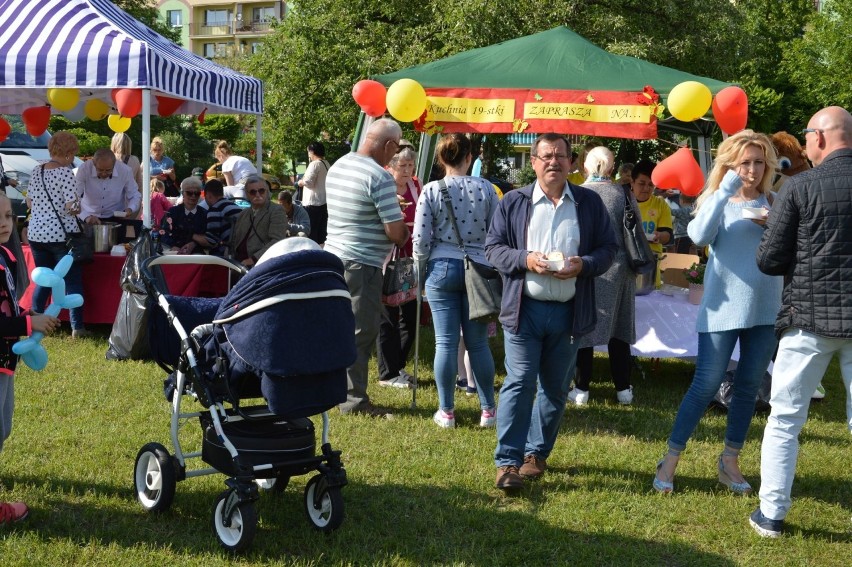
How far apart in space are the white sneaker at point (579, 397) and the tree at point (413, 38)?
1226 cm

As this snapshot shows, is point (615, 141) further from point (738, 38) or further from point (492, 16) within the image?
point (492, 16)

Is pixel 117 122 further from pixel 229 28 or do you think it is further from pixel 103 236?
pixel 229 28

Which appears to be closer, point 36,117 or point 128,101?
point 128,101

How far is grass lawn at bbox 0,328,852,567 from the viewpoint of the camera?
399cm

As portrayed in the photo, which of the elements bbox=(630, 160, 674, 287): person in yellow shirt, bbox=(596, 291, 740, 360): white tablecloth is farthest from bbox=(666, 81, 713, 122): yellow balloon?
bbox=(596, 291, 740, 360): white tablecloth

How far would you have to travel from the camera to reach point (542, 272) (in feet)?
14.5

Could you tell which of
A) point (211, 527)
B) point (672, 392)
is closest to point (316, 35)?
point (672, 392)

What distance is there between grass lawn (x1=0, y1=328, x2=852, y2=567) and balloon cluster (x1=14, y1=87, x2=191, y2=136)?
298 centimetres

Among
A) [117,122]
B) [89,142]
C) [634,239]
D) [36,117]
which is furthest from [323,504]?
[89,142]

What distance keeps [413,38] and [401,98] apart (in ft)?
44.9

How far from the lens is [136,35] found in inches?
342

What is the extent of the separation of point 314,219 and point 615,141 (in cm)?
1427

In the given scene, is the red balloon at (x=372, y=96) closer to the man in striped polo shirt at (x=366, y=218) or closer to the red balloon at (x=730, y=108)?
the man in striped polo shirt at (x=366, y=218)

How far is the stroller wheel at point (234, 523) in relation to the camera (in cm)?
382
